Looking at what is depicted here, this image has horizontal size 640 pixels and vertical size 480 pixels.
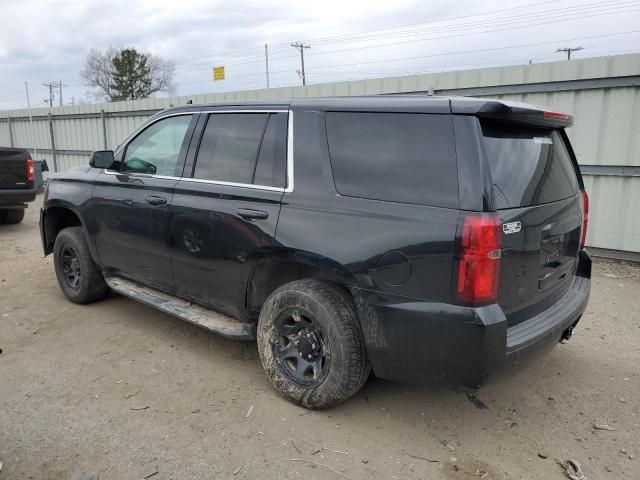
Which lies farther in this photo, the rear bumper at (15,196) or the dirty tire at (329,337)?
the rear bumper at (15,196)

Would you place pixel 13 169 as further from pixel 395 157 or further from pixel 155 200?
pixel 395 157

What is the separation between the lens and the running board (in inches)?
139

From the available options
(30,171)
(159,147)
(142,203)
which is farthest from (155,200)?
(30,171)

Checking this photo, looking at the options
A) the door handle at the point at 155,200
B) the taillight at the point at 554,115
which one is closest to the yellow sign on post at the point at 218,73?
the door handle at the point at 155,200

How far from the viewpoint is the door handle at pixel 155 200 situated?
390 centimetres

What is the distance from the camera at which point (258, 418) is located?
3.13 m

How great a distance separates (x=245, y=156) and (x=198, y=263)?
0.85 meters

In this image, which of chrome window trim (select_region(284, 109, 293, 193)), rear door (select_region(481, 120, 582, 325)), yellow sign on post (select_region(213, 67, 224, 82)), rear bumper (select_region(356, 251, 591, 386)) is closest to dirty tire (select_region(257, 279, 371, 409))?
rear bumper (select_region(356, 251, 591, 386))

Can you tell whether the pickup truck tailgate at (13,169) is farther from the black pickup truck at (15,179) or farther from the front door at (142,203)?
the front door at (142,203)

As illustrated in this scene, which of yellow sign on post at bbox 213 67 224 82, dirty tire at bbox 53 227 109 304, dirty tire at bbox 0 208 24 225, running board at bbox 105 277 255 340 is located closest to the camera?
running board at bbox 105 277 255 340

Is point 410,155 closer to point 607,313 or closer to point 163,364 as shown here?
point 163,364

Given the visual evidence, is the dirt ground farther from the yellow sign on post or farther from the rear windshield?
the yellow sign on post

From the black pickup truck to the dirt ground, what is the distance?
5192mm

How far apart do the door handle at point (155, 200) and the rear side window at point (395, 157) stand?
1.54m
